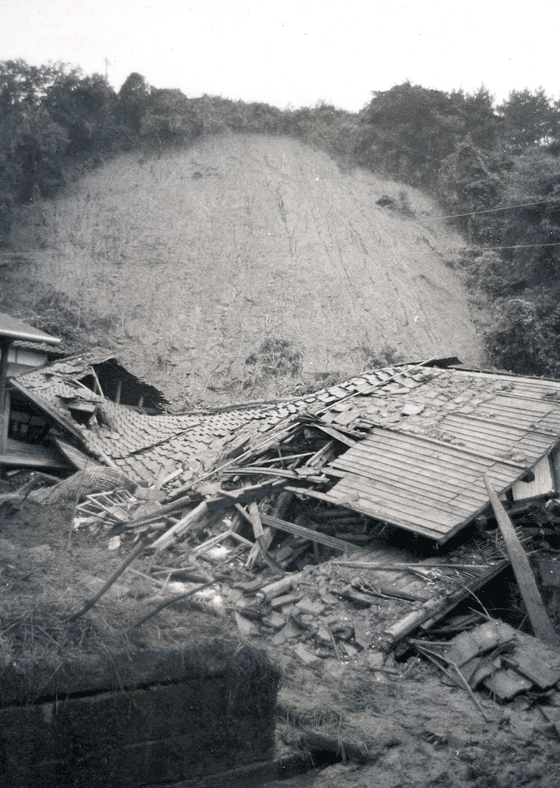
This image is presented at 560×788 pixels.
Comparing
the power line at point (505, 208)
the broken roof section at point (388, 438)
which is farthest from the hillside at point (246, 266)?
the broken roof section at point (388, 438)

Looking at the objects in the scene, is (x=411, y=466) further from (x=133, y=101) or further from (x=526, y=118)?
(x=133, y=101)

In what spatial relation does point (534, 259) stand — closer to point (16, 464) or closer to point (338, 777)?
point (16, 464)

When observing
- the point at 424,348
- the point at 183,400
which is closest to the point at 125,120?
the point at 183,400

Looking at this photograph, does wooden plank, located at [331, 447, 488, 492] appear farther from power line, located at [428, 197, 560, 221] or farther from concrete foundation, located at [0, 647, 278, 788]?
power line, located at [428, 197, 560, 221]

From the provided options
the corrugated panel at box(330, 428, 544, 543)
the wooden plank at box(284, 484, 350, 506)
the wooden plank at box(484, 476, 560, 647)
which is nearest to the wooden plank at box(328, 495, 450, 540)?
the corrugated panel at box(330, 428, 544, 543)

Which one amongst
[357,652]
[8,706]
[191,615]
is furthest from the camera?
[357,652]

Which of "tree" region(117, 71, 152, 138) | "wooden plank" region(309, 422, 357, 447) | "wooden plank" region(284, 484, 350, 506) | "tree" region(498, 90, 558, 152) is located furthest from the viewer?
"tree" region(117, 71, 152, 138)
